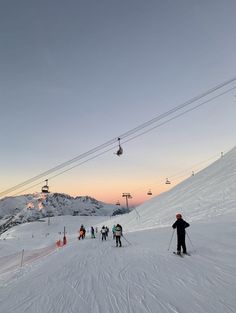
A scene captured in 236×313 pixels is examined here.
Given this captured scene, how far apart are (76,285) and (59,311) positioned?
2820 millimetres

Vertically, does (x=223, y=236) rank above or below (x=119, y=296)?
above

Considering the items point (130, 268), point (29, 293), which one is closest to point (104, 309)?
point (29, 293)

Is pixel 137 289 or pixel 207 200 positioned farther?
pixel 207 200

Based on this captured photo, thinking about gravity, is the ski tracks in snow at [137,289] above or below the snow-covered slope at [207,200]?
below

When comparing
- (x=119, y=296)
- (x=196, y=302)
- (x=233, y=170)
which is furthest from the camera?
(x=233, y=170)

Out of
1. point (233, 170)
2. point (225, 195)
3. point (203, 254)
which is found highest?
point (233, 170)

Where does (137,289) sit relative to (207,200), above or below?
below

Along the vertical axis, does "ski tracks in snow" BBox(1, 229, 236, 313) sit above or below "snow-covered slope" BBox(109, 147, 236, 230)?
below

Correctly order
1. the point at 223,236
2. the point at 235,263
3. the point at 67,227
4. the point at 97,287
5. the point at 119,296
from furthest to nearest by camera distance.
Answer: the point at 67,227
the point at 223,236
the point at 235,263
the point at 97,287
the point at 119,296

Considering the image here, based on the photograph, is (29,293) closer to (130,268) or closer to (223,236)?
(130,268)

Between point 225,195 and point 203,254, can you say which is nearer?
point 203,254

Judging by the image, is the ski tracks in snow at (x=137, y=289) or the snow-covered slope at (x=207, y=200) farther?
the snow-covered slope at (x=207, y=200)

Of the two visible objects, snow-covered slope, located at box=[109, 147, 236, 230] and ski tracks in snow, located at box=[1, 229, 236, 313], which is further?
snow-covered slope, located at box=[109, 147, 236, 230]

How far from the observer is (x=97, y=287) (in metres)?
9.86
